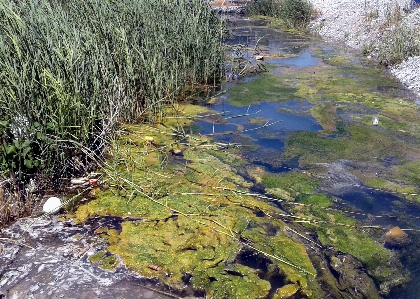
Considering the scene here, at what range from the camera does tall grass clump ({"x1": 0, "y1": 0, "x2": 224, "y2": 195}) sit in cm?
269

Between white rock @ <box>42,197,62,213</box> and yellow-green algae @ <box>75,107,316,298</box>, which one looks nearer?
yellow-green algae @ <box>75,107,316,298</box>

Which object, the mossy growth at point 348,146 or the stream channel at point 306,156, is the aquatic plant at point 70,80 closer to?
the stream channel at point 306,156

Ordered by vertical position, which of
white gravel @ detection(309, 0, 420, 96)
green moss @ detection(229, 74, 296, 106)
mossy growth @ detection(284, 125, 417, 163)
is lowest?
mossy growth @ detection(284, 125, 417, 163)

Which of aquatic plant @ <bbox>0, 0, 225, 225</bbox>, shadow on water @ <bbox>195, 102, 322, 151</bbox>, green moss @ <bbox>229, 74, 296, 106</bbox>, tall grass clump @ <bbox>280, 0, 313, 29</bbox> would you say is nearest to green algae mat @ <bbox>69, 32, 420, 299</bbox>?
shadow on water @ <bbox>195, 102, 322, 151</bbox>

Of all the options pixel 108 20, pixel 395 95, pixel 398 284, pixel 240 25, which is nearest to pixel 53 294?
pixel 398 284

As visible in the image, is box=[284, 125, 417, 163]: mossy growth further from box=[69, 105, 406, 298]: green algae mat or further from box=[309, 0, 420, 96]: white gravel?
box=[309, 0, 420, 96]: white gravel

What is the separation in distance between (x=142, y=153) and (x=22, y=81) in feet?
3.68

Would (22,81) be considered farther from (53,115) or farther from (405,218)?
(405,218)

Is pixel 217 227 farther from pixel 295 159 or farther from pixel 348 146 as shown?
pixel 348 146

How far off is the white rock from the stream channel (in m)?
0.06

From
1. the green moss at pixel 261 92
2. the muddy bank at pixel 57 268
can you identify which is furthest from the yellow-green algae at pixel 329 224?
the green moss at pixel 261 92

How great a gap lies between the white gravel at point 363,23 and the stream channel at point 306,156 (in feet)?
1.18

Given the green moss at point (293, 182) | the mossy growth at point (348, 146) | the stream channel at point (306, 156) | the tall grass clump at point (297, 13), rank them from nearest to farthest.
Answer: the stream channel at point (306, 156), the green moss at point (293, 182), the mossy growth at point (348, 146), the tall grass clump at point (297, 13)

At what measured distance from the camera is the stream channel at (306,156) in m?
2.19
